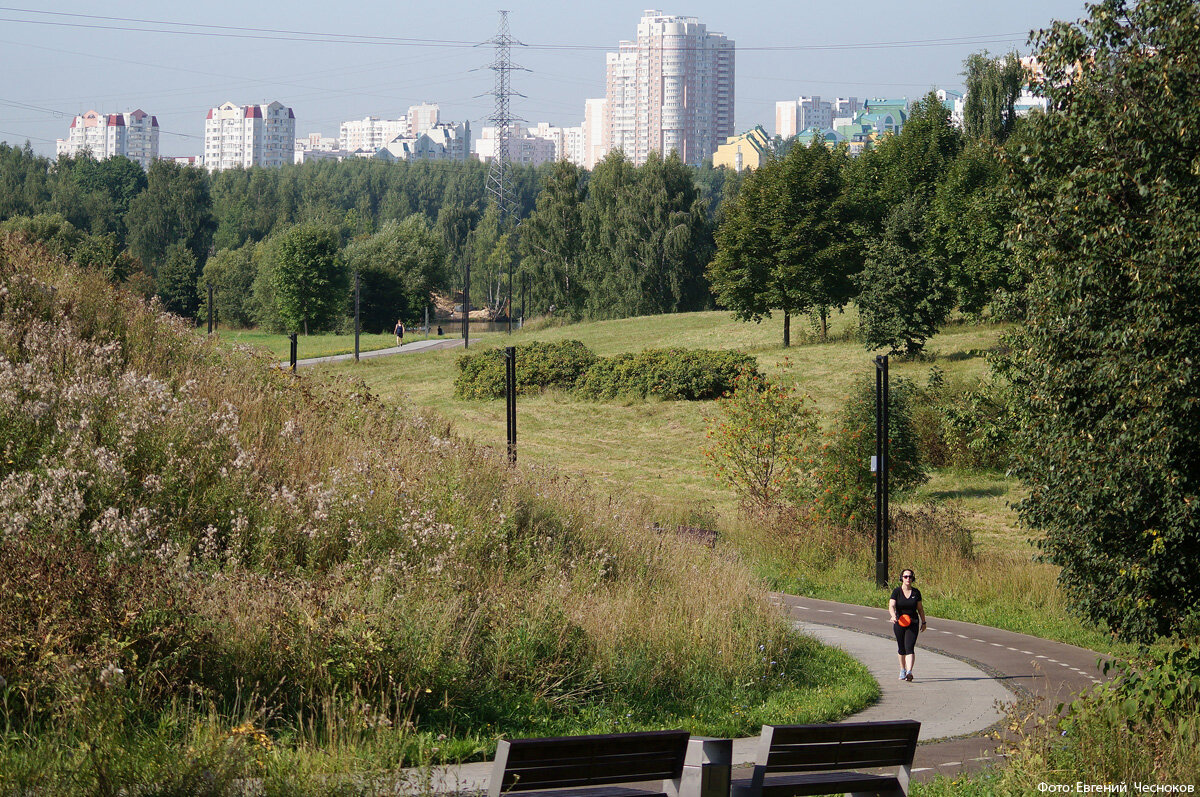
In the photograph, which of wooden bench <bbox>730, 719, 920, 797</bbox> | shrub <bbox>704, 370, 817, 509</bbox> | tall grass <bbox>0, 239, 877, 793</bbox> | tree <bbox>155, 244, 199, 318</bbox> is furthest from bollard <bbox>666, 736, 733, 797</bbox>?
tree <bbox>155, 244, 199, 318</bbox>

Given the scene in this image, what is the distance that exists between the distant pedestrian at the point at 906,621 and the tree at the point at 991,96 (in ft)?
165

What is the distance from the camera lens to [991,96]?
58.7 meters

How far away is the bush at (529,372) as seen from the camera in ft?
155

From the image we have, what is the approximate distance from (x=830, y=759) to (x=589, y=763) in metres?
1.29

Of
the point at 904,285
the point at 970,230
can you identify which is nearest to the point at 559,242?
the point at 970,230

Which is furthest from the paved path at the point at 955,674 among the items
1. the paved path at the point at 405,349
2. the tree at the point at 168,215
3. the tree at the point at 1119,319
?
the tree at the point at 168,215

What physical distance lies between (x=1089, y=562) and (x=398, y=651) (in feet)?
24.1

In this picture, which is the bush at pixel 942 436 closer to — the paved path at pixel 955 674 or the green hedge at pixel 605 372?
the green hedge at pixel 605 372

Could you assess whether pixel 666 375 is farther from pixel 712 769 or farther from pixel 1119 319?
pixel 712 769

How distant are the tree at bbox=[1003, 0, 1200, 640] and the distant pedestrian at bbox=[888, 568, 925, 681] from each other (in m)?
1.51

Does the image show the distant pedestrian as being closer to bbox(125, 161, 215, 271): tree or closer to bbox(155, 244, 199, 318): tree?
bbox(155, 244, 199, 318): tree

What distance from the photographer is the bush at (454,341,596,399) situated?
4728cm

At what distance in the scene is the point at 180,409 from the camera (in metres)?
10.6

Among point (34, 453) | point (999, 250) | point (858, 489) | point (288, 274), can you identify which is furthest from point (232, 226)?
point (34, 453)
